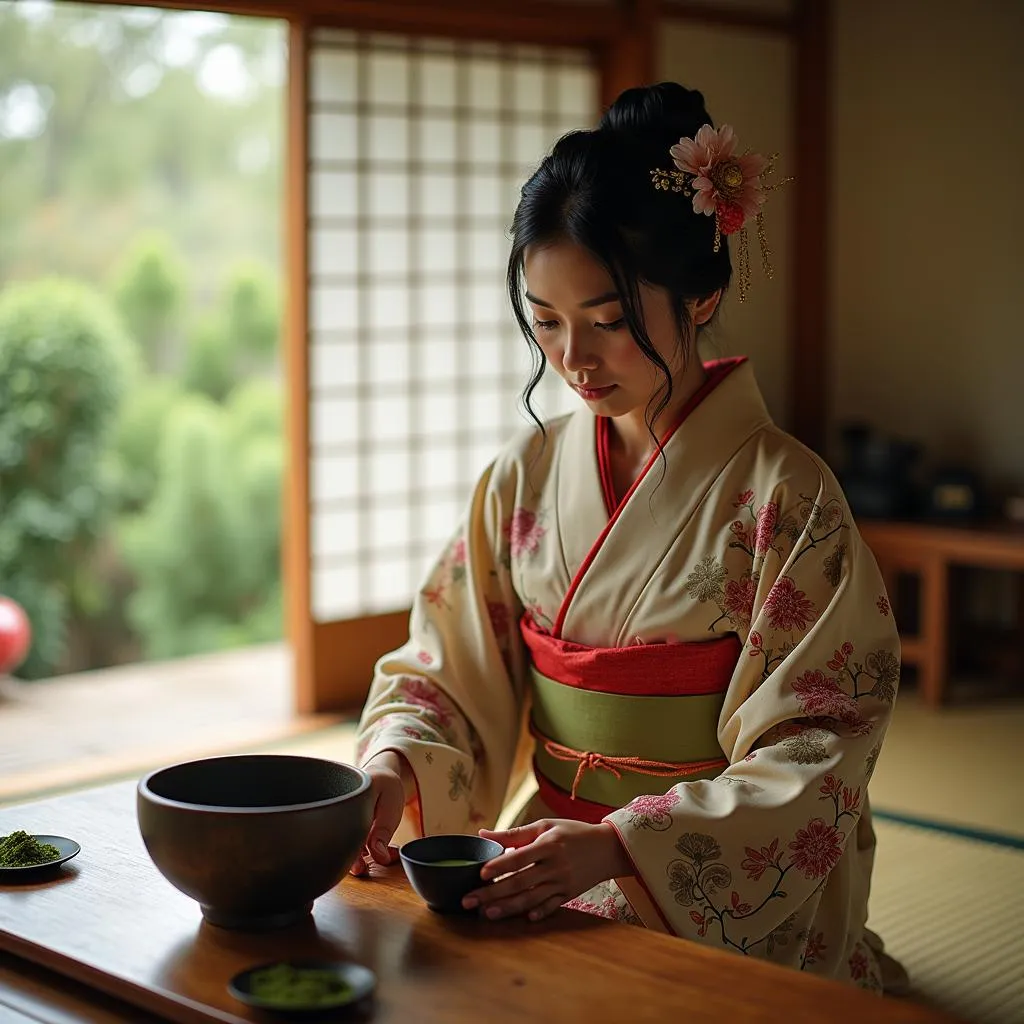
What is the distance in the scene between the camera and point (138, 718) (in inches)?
200

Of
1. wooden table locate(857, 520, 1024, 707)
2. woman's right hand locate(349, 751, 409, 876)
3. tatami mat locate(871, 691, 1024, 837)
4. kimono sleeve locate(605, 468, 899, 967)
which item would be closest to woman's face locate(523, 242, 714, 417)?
kimono sleeve locate(605, 468, 899, 967)

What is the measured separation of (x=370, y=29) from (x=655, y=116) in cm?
323

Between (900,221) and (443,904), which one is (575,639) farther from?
(900,221)

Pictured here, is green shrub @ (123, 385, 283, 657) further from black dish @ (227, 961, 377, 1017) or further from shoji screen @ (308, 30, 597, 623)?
black dish @ (227, 961, 377, 1017)

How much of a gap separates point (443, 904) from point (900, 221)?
5133 mm

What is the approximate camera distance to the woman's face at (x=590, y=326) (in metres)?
1.86

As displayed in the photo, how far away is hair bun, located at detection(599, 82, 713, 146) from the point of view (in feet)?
6.48

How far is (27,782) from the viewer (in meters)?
4.18

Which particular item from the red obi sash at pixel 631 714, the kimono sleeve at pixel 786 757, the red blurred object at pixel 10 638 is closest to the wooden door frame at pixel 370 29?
the red blurred object at pixel 10 638

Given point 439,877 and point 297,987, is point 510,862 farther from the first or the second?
point 297,987

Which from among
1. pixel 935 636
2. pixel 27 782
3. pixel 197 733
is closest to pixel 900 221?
pixel 935 636

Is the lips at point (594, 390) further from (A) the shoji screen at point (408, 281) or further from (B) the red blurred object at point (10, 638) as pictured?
(B) the red blurred object at point (10, 638)

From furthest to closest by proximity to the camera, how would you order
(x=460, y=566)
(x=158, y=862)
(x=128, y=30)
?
(x=128, y=30)
(x=460, y=566)
(x=158, y=862)

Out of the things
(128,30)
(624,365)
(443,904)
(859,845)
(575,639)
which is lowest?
(859,845)
